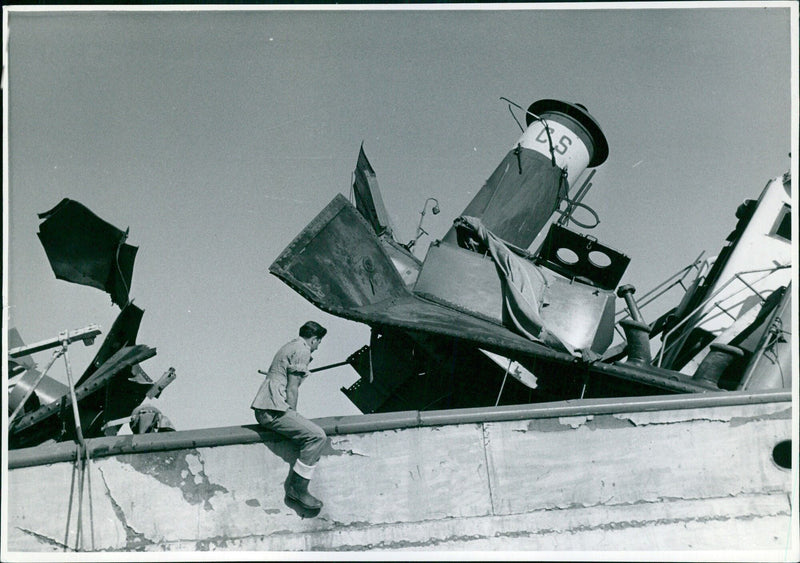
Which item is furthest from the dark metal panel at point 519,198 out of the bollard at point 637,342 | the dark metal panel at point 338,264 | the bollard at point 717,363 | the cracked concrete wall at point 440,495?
the cracked concrete wall at point 440,495

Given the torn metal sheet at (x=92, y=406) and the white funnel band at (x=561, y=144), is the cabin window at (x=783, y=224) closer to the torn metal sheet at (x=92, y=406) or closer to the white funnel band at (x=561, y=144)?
the white funnel band at (x=561, y=144)

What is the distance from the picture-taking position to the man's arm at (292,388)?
5603 millimetres

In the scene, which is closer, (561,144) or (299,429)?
(299,429)

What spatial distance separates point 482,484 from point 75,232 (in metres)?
4.35

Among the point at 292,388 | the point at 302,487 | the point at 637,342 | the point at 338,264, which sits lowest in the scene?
the point at 302,487

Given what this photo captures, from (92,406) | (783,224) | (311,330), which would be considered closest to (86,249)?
(92,406)

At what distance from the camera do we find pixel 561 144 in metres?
10.0

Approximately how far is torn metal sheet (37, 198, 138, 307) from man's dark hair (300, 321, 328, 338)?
262cm

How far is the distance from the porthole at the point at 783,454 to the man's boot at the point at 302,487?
11.3 feet

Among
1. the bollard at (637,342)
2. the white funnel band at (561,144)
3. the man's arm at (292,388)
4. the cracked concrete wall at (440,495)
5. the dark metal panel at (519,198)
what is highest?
the white funnel band at (561,144)

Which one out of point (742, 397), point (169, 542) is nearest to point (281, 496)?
point (169, 542)

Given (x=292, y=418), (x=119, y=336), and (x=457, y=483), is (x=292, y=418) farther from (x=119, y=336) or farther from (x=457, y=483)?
(x=119, y=336)

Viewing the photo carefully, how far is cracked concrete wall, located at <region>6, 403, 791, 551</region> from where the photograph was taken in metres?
5.67

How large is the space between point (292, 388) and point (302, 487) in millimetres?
720
